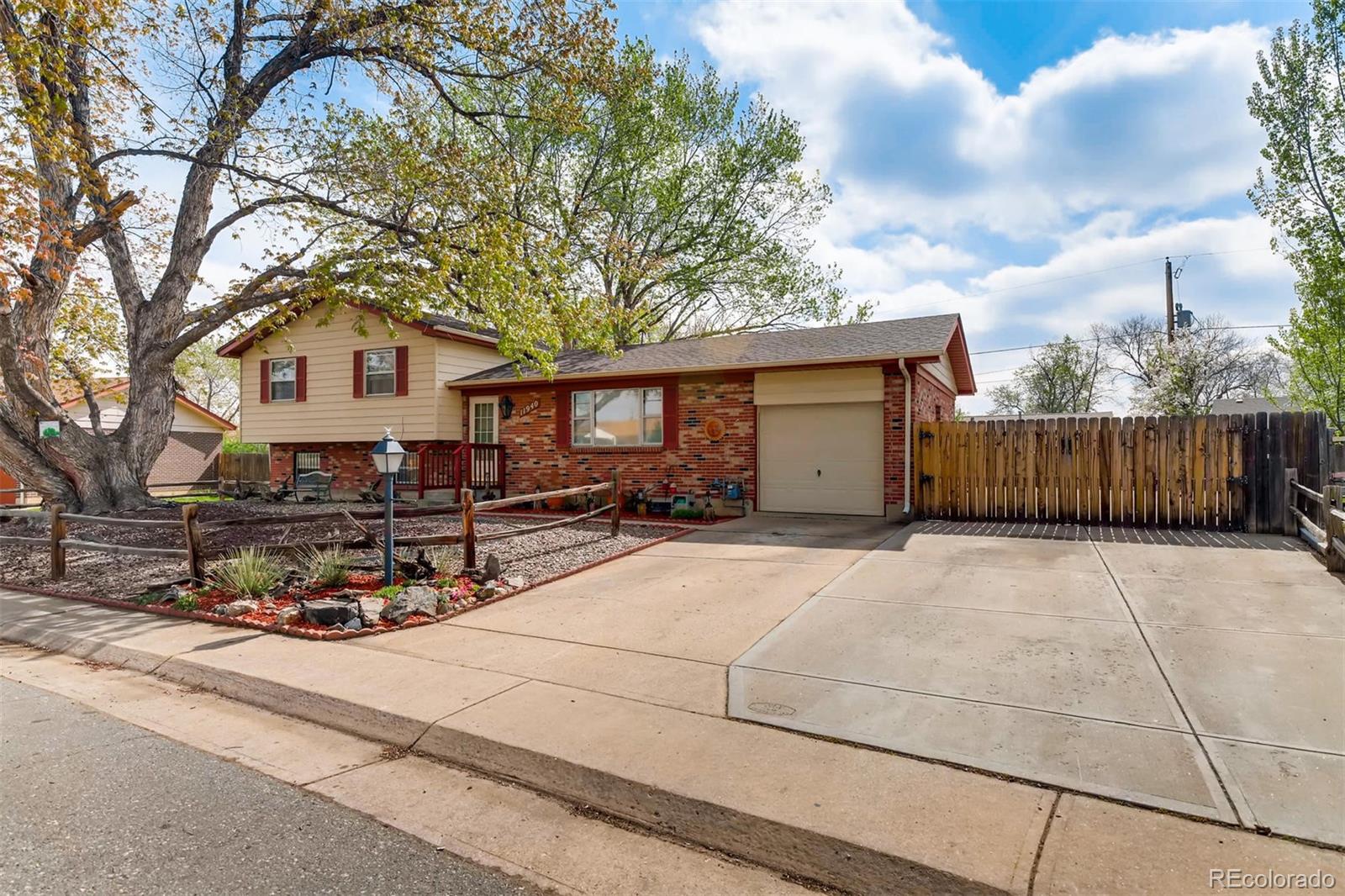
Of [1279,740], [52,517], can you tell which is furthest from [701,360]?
[1279,740]

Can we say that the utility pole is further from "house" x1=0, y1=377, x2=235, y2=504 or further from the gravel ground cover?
"house" x1=0, y1=377, x2=235, y2=504

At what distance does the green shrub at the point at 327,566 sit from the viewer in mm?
6785

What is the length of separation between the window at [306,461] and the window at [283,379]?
5.08 feet

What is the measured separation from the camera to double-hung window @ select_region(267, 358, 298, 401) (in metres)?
18.1

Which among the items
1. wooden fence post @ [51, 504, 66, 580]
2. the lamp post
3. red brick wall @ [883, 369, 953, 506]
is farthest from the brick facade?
wooden fence post @ [51, 504, 66, 580]

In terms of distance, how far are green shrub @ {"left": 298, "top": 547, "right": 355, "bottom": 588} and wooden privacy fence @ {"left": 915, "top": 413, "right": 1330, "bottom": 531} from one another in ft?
29.1

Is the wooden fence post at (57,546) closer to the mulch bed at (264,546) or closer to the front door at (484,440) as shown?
the mulch bed at (264,546)

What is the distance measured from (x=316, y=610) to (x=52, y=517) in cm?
480

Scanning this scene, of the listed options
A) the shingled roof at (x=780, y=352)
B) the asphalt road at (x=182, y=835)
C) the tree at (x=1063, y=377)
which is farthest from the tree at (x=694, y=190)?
the tree at (x=1063, y=377)

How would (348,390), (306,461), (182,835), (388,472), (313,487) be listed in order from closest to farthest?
(182,835), (388,472), (313,487), (348,390), (306,461)

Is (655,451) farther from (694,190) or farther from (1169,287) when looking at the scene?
(1169,287)

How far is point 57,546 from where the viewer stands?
25.7 feet

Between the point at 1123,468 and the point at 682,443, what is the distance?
7413 millimetres
